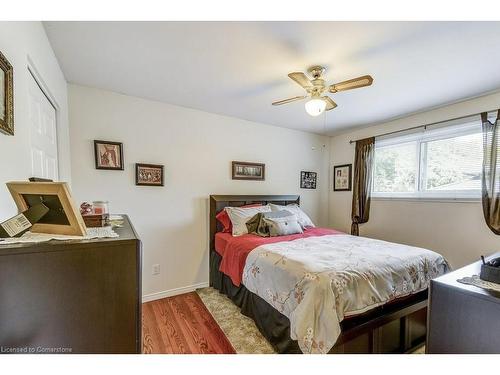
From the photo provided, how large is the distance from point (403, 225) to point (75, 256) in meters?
3.49

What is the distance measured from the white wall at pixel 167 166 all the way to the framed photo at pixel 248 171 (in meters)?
0.07

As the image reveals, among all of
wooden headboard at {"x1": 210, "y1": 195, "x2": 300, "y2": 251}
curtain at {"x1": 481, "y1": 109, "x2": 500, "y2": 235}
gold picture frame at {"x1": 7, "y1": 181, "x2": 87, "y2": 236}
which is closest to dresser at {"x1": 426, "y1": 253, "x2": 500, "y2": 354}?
gold picture frame at {"x1": 7, "y1": 181, "x2": 87, "y2": 236}

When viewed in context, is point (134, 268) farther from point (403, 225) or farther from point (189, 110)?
point (403, 225)

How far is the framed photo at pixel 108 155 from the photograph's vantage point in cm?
233

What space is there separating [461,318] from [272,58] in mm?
1854

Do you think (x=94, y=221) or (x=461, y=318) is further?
(x=94, y=221)

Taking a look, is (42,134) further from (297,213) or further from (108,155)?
(297,213)

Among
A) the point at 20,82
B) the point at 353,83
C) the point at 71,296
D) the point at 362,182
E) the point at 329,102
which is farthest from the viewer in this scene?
the point at 362,182

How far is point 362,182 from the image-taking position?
345 centimetres

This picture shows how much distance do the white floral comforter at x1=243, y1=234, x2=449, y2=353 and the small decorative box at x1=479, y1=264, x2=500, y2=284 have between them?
62cm

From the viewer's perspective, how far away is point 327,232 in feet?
9.48

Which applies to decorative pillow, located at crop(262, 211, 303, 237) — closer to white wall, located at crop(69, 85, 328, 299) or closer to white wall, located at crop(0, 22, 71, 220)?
white wall, located at crop(69, 85, 328, 299)

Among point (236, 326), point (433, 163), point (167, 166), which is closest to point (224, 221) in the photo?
point (167, 166)

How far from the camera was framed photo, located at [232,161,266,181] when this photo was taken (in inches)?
125
